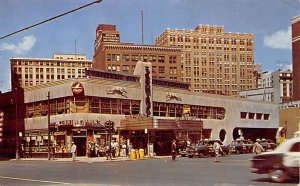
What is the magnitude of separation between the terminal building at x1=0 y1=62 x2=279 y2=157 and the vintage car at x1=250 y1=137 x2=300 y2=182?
3017 centimetres

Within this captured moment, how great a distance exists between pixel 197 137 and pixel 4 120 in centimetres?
2422

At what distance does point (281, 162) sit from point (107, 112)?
118ft

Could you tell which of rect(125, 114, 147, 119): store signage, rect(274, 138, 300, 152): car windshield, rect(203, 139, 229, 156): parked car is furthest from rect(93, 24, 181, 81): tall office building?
rect(274, 138, 300, 152): car windshield

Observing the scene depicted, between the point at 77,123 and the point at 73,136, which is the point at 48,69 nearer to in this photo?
the point at 73,136

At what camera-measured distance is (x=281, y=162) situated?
14.3 m

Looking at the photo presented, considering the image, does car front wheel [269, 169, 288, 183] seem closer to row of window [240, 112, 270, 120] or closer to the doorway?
the doorway

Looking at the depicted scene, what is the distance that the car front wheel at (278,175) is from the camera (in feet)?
45.4

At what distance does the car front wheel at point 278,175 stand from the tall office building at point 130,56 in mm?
90942

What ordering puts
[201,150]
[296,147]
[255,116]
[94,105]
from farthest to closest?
[255,116] → [94,105] → [201,150] → [296,147]

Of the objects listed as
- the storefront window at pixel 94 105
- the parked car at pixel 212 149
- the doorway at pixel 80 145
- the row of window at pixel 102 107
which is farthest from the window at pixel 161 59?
the parked car at pixel 212 149

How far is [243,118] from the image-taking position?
6581cm

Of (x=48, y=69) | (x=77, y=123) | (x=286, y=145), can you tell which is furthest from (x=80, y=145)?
(x=48, y=69)

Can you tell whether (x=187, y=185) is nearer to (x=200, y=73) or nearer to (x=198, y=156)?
(x=198, y=156)

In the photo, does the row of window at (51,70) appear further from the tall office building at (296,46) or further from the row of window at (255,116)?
the tall office building at (296,46)
